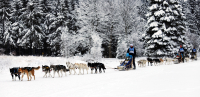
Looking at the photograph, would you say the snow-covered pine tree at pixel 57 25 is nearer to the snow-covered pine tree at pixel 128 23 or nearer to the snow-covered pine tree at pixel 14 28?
the snow-covered pine tree at pixel 14 28

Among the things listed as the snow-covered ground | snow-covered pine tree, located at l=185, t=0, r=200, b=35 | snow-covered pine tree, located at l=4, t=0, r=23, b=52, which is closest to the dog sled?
the snow-covered ground

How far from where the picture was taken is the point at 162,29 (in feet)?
86.2

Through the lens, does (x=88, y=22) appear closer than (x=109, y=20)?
Yes

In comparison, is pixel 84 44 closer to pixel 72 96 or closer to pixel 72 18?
pixel 72 18

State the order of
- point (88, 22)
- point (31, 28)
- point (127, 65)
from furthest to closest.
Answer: point (31, 28), point (88, 22), point (127, 65)

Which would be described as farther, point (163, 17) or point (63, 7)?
point (63, 7)

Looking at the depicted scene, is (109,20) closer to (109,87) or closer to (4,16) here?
(4,16)

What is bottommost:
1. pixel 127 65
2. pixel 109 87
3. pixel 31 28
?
pixel 109 87

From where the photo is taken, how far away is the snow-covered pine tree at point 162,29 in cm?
2541

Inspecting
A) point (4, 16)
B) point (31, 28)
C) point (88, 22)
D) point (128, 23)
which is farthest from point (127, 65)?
point (4, 16)

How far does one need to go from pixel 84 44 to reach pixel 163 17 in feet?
44.2

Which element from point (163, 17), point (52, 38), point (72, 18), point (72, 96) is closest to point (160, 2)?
point (163, 17)

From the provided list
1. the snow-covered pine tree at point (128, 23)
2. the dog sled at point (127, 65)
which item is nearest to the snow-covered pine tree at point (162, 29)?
the snow-covered pine tree at point (128, 23)

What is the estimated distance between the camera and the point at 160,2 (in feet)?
88.4
